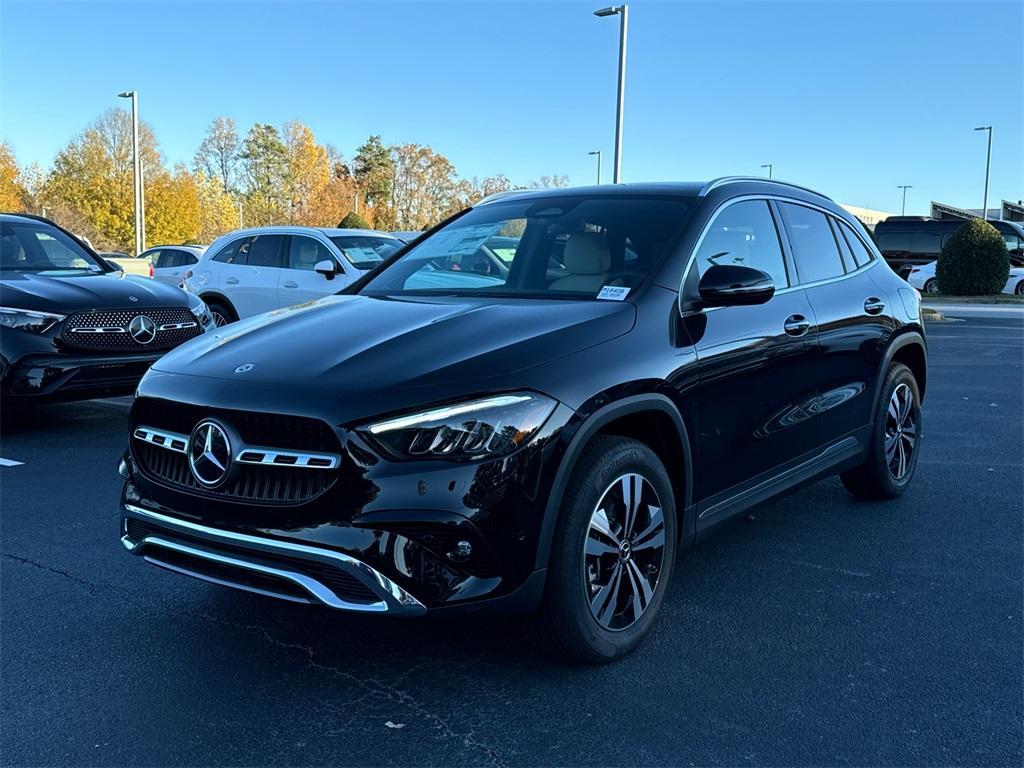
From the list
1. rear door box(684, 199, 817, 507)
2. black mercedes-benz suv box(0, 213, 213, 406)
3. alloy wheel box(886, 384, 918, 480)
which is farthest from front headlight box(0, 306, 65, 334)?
alloy wheel box(886, 384, 918, 480)

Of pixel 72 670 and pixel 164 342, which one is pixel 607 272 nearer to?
pixel 72 670

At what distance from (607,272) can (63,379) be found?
4.55 metres

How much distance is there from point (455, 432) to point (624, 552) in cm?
83

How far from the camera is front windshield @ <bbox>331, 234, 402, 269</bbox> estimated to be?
11.4 m

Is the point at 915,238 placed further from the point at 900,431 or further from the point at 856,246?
the point at 856,246

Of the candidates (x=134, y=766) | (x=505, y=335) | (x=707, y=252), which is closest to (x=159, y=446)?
(x=134, y=766)

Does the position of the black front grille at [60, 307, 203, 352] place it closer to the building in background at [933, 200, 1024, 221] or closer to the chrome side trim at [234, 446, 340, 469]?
the chrome side trim at [234, 446, 340, 469]

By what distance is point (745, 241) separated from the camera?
161 inches

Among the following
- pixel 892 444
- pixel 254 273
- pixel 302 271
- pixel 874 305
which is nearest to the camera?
pixel 874 305

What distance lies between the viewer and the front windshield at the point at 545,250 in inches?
147

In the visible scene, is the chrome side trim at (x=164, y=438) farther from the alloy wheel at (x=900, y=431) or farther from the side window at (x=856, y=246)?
the alloy wheel at (x=900, y=431)

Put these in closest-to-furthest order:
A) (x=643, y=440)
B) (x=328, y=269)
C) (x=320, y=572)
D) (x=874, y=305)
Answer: (x=320, y=572) → (x=643, y=440) → (x=874, y=305) → (x=328, y=269)

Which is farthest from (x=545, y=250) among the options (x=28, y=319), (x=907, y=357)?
(x=28, y=319)

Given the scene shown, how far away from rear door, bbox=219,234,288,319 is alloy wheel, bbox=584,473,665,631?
928 centimetres
